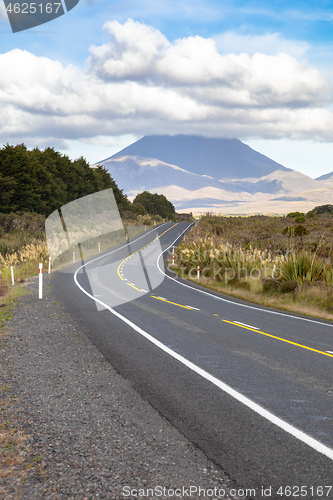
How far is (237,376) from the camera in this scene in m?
6.66

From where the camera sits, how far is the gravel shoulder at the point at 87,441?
366 cm

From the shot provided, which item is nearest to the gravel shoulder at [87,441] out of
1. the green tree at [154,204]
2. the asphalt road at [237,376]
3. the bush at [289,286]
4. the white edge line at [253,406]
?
the asphalt road at [237,376]

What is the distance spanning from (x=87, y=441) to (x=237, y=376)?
9.58ft

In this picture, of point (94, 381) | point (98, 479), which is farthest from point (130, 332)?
point (98, 479)

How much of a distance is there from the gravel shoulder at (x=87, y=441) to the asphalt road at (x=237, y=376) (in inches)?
11.8

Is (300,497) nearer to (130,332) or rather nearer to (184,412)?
(184,412)

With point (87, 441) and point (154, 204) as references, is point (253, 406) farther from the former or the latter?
point (154, 204)

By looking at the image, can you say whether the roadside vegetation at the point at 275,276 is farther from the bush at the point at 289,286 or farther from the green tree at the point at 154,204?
the green tree at the point at 154,204

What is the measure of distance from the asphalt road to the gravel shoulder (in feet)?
0.98

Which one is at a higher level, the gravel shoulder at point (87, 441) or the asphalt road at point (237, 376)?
the gravel shoulder at point (87, 441)

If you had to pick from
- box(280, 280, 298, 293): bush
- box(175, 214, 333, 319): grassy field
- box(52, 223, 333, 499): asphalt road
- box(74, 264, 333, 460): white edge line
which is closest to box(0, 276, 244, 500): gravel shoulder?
box(52, 223, 333, 499): asphalt road

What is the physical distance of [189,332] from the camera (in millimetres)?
9984

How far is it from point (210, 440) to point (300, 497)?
1.20 m

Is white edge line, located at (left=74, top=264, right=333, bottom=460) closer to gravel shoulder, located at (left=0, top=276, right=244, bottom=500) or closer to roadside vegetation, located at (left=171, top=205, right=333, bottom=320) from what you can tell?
gravel shoulder, located at (left=0, top=276, right=244, bottom=500)
